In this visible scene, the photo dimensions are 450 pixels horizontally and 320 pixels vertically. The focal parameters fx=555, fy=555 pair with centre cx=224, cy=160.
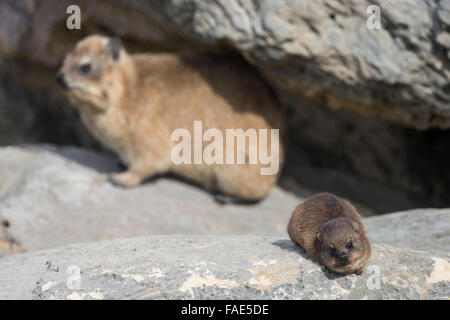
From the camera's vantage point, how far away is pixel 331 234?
382 cm

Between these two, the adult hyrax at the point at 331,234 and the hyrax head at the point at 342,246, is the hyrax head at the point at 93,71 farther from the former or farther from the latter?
the hyrax head at the point at 342,246

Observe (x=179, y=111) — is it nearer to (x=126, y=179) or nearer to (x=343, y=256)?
(x=126, y=179)

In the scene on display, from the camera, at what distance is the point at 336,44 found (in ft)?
19.4

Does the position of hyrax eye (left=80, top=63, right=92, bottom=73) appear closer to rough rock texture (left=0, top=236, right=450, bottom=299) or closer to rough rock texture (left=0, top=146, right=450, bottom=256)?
rough rock texture (left=0, top=146, right=450, bottom=256)

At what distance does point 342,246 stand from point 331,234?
0.14 meters

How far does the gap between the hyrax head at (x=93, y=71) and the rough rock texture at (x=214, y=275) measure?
3.00 metres

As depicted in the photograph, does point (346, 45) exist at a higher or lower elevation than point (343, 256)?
higher

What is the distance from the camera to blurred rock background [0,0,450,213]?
5.80m

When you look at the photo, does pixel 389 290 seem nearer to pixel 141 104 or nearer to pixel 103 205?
pixel 103 205

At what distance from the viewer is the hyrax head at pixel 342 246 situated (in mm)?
3656

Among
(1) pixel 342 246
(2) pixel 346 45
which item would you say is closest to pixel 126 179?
(2) pixel 346 45

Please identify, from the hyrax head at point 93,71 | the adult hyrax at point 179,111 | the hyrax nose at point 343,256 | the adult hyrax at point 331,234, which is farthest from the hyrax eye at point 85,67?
the hyrax nose at point 343,256
